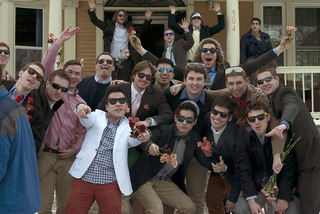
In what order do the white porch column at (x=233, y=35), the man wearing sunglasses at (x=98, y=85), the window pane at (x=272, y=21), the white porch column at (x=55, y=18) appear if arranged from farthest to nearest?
the window pane at (x=272, y=21), the white porch column at (x=233, y=35), the white porch column at (x=55, y=18), the man wearing sunglasses at (x=98, y=85)

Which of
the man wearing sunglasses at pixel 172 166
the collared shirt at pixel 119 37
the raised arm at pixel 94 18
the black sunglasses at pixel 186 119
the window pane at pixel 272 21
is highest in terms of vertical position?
the window pane at pixel 272 21

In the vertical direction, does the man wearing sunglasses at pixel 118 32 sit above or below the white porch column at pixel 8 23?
below

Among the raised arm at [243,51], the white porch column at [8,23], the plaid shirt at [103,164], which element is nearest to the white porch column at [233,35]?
the raised arm at [243,51]

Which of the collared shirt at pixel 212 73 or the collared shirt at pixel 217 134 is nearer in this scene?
the collared shirt at pixel 217 134

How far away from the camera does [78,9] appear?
9.28 metres

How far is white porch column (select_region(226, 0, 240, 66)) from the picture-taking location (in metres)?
7.05

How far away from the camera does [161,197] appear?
12.3 feet

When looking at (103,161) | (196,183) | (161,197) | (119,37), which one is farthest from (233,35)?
(103,161)

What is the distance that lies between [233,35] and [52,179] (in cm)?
509

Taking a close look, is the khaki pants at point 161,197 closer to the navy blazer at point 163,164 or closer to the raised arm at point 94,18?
the navy blazer at point 163,164

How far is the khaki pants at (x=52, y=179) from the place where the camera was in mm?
3670

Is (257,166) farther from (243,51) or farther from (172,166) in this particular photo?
(243,51)

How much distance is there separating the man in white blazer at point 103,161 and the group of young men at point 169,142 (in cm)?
1

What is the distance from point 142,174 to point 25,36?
23.6 feet
